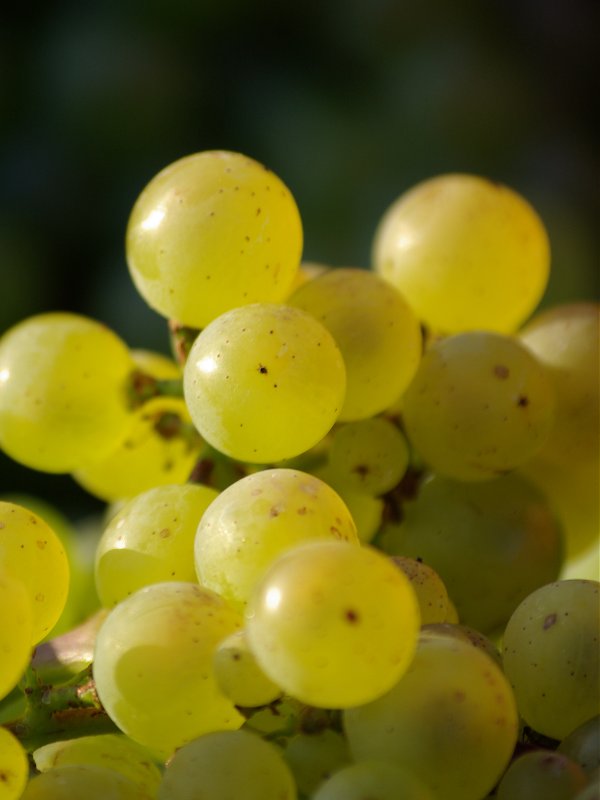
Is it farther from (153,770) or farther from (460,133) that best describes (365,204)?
(153,770)

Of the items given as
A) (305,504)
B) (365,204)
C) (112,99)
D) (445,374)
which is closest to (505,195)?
(445,374)

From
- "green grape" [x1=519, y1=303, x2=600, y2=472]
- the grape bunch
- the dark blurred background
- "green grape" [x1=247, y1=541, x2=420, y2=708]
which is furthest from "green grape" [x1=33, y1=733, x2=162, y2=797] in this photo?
the dark blurred background

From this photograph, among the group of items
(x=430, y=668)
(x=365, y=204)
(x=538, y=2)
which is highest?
(x=538, y=2)

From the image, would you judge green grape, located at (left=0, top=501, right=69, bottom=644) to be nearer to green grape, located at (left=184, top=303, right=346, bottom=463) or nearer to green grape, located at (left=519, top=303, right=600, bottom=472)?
green grape, located at (left=184, top=303, right=346, bottom=463)

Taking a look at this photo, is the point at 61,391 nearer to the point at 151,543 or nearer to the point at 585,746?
the point at 151,543

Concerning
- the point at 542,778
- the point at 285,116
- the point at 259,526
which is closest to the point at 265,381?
the point at 259,526

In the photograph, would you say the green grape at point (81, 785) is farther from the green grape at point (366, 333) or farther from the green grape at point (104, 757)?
the green grape at point (366, 333)
